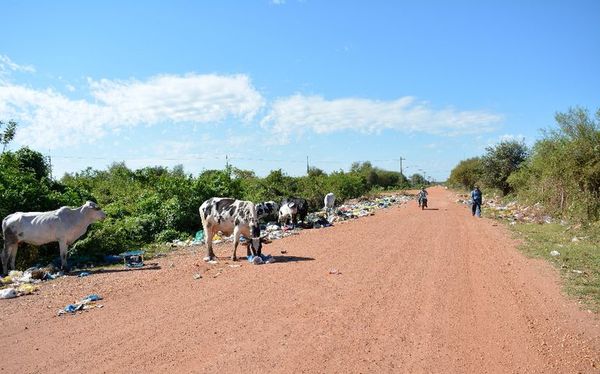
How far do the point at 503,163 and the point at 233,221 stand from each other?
3011 centimetres

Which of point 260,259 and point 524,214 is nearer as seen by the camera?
point 260,259

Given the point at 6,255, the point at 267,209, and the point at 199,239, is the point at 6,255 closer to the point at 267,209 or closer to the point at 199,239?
the point at 199,239

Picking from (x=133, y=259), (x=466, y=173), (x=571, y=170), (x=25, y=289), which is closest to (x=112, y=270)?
(x=133, y=259)

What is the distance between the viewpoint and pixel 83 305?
305 inches

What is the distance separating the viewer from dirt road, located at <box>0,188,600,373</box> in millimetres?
5230

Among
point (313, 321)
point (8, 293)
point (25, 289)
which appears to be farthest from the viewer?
point (25, 289)

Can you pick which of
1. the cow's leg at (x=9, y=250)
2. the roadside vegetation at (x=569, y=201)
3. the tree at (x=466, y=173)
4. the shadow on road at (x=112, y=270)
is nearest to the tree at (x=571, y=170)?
the roadside vegetation at (x=569, y=201)

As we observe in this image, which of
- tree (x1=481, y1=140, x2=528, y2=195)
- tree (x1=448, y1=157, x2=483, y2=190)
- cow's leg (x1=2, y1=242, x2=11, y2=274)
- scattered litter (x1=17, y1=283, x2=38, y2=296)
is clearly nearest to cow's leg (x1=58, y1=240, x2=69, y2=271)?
cow's leg (x1=2, y1=242, x2=11, y2=274)

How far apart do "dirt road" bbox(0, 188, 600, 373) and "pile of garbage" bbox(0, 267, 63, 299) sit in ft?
1.34

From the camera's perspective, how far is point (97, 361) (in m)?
5.34

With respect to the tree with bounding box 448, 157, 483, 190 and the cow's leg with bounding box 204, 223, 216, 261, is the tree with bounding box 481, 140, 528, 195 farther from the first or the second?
the cow's leg with bounding box 204, 223, 216, 261

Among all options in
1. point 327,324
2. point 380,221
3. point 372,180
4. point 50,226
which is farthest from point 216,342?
point 372,180

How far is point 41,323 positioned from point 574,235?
1532cm

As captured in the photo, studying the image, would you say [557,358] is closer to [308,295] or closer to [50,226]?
[308,295]
